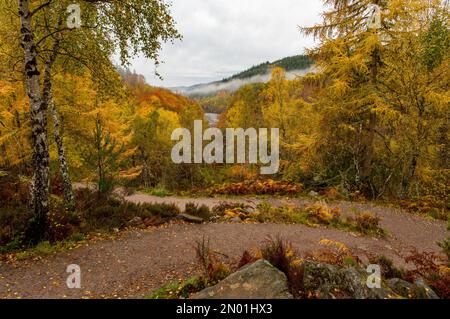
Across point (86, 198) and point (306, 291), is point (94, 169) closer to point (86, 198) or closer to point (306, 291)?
point (86, 198)

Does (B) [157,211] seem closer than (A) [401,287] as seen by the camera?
No

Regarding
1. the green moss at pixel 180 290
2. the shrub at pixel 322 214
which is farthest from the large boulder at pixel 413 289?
the shrub at pixel 322 214

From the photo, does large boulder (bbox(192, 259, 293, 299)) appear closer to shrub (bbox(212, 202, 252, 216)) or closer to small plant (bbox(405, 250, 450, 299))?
small plant (bbox(405, 250, 450, 299))

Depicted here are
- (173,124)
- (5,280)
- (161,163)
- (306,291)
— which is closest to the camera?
(306,291)

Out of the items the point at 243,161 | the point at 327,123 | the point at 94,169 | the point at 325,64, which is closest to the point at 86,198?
the point at 94,169

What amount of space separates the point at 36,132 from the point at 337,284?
6866mm

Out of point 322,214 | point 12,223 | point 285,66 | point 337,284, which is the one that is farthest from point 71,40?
point 285,66

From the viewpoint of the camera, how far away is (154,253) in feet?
21.7

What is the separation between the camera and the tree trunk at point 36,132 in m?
6.06

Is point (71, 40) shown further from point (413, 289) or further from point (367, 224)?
point (367, 224)

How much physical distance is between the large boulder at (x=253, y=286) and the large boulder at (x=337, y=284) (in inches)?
15.7

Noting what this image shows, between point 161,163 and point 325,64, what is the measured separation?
56.6 ft

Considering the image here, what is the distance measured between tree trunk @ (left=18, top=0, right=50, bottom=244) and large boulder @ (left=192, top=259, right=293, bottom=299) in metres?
4.64

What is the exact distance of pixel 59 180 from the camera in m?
12.2
